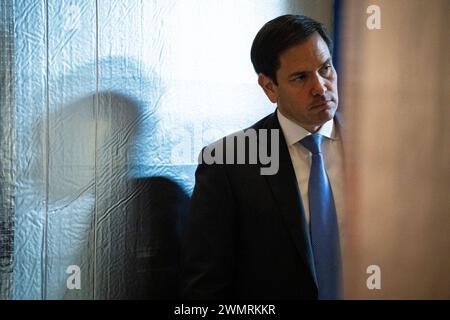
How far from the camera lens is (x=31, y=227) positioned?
Answer: 0.73 metres

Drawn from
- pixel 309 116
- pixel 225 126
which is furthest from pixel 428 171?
pixel 225 126

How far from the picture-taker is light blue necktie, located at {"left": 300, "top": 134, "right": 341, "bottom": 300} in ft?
2.84

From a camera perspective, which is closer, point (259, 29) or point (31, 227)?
point (31, 227)

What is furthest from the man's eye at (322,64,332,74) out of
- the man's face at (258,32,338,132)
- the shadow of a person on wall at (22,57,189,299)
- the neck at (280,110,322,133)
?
the shadow of a person on wall at (22,57,189,299)

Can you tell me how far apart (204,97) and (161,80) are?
9 cm

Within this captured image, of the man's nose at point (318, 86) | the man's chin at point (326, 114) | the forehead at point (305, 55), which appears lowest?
the man's chin at point (326, 114)

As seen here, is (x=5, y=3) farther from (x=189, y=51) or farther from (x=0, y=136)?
(x=189, y=51)

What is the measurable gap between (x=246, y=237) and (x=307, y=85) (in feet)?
1.00

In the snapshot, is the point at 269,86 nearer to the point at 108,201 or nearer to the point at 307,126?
the point at 307,126

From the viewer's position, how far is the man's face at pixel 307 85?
0.83 metres

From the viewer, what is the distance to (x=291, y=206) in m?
0.84

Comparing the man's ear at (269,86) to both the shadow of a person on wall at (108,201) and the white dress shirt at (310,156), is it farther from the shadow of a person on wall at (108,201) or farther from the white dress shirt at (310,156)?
the shadow of a person on wall at (108,201)

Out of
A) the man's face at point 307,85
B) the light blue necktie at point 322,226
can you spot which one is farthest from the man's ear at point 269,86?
the light blue necktie at point 322,226

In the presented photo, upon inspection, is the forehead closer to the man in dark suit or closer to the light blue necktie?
the man in dark suit
